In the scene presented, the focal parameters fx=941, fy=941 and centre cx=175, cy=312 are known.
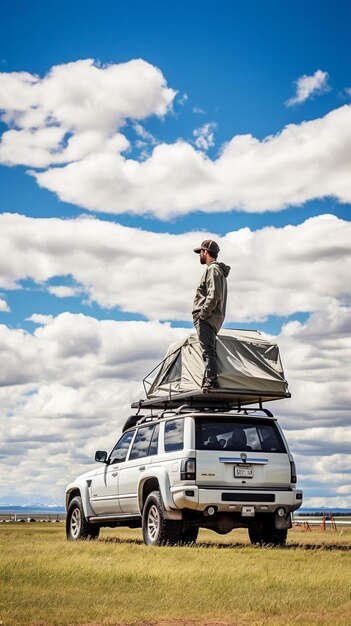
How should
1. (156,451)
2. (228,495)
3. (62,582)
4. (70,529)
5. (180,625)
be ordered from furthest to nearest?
(70,529), (156,451), (228,495), (62,582), (180,625)

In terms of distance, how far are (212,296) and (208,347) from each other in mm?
Answer: 802

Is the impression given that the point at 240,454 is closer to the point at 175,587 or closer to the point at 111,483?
the point at 111,483

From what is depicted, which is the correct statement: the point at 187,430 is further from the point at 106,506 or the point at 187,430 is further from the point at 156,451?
the point at 106,506

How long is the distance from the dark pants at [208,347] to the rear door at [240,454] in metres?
0.73

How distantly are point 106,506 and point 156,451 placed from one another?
223cm

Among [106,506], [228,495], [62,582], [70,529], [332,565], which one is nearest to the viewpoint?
[62,582]

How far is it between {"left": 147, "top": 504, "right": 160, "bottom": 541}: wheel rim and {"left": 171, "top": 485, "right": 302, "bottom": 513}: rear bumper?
720 mm

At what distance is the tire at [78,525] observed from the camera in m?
17.5

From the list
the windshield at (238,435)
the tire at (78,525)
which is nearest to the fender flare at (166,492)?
the windshield at (238,435)

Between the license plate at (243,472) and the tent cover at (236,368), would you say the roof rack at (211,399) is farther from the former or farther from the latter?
the license plate at (243,472)

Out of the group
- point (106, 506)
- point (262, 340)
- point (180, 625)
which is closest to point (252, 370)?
point (262, 340)

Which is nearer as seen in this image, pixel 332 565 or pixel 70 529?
pixel 332 565

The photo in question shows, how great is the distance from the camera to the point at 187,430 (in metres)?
14.0

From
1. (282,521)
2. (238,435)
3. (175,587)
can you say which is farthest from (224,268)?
(175,587)
